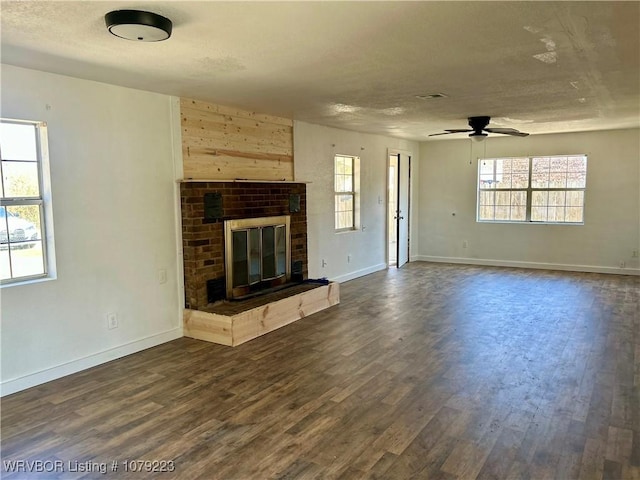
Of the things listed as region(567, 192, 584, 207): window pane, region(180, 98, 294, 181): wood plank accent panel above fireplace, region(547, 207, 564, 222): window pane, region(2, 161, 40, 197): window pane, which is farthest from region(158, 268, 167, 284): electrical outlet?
region(567, 192, 584, 207): window pane

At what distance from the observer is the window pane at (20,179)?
3275mm

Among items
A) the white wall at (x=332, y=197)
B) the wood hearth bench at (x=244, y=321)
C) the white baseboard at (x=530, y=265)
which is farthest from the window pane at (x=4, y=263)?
the white baseboard at (x=530, y=265)

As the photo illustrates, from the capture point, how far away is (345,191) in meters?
7.14

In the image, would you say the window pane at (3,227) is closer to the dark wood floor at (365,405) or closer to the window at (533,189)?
the dark wood floor at (365,405)

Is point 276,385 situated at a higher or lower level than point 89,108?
lower

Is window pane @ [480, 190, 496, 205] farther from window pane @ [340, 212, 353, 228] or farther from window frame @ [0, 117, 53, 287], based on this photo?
window frame @ [0, 117, 53, 287]

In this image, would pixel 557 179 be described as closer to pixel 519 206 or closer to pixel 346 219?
pixel 519 206

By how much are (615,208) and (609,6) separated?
6.19 meters

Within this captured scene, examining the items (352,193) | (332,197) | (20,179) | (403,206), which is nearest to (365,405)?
(20,179)

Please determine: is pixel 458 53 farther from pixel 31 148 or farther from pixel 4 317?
pixel 4 317

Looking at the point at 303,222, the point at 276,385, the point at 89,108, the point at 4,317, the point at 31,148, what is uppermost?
the point at 89,108

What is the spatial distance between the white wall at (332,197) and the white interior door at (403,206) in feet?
0.95

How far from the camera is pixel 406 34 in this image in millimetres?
2561

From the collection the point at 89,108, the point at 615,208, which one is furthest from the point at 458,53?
the point at 615,208
